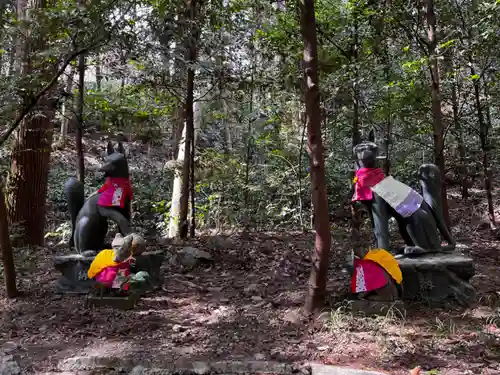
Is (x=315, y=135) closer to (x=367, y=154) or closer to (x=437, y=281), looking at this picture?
(x=367, y=154)

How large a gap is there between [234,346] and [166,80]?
5067 millimetres

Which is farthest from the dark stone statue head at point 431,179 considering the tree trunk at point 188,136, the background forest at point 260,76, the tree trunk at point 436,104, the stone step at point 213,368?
the tree trunk at point 188,136

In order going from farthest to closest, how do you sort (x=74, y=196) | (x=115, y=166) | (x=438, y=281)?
1. (x=74, y=196)
2. (x=115, y=166)
3. (x=438, y=281)

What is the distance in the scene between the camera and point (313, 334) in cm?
408

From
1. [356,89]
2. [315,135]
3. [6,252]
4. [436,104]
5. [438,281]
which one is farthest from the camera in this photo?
[356,89]

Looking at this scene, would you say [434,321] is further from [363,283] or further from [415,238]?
[415,238]

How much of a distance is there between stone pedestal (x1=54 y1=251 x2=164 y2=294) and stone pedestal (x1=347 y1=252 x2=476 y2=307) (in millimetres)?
2943

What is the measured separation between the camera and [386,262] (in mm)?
4551

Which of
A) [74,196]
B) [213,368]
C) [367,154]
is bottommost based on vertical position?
[213,368]

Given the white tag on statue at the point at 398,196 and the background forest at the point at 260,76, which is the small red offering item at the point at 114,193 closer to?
the background forest at the point at 260,76

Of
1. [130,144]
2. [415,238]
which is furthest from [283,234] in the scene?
[130,144]

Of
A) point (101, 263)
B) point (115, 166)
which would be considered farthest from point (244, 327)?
point (115, 166)

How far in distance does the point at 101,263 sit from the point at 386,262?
303cm

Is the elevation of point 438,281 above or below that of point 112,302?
above
